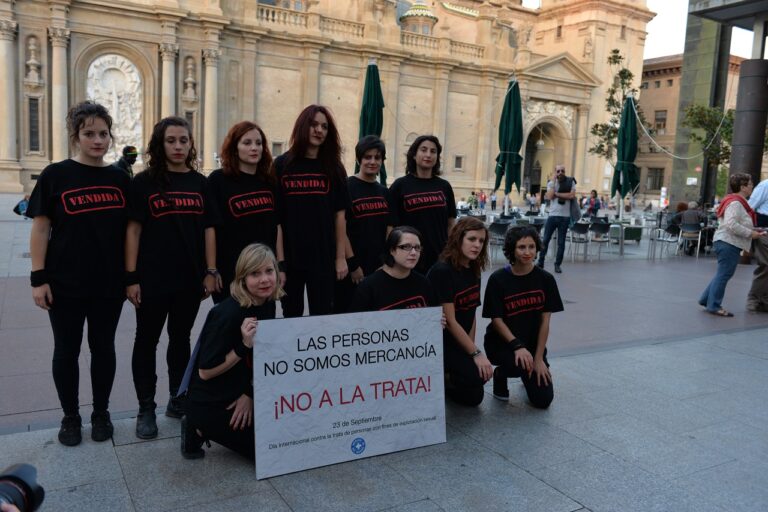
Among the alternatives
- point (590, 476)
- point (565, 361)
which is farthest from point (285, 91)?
point (590, 476)

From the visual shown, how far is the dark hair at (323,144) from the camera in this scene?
4293mm

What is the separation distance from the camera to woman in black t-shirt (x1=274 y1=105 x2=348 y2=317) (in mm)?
4344

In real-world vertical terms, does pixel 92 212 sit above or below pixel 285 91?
below

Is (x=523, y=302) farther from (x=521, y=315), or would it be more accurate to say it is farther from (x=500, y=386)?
(x=500, y=386)

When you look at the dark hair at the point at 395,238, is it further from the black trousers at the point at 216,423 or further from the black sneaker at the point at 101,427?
the black sneaker at the point at 101,427

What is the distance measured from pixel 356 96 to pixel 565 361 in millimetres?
31041

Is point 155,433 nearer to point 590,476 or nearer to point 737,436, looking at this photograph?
point 590,476

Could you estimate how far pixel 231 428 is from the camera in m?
3.49

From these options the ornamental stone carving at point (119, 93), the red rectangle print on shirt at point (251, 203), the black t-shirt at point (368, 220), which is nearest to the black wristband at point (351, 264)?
→ the black t-shirt at point (368, 220)

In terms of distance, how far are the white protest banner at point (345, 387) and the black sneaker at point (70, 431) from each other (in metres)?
1.21

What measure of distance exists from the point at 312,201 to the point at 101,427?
2.01 m

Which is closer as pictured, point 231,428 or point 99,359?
point 231,428

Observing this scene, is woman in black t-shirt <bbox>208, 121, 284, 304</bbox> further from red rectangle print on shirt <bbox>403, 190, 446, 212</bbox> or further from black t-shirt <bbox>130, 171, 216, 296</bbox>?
red rectangle print on shirt <bbox>403, 190, 446, 212</bbox>

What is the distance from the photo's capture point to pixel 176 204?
383 centimetres
